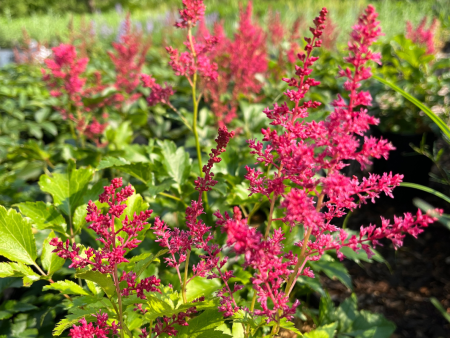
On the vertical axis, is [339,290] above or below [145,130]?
below

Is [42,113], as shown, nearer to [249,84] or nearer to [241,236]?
[249,84]

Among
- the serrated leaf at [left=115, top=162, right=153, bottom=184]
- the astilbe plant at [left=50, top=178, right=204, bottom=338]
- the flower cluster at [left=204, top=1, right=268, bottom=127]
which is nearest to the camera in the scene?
the astilbe plant at [left=50, top=178, right=204, bottom=338]

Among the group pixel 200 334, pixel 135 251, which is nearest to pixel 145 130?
pixel 135 251

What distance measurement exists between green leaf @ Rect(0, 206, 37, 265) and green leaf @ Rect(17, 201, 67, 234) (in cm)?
13

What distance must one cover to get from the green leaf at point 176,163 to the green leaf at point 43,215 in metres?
0.53

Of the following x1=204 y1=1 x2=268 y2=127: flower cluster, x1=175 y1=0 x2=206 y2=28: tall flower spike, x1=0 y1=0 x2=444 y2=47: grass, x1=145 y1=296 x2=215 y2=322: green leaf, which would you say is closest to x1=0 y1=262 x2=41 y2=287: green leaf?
x1=145 y1=296 x2=215 y2=322: green leaf

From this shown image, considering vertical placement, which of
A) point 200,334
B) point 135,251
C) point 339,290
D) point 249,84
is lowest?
point 339,290

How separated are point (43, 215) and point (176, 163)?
63cm

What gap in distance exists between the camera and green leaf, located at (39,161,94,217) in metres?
1.51

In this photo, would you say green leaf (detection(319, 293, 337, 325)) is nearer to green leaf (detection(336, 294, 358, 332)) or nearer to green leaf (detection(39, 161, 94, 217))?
green leaf (detection(336, 294, 358, 332))

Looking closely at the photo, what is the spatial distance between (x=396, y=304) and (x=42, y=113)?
3.31 m

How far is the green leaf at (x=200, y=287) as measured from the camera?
1.32 meters

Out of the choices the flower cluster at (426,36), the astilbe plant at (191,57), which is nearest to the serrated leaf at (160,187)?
the astilbe plant at (191,57)

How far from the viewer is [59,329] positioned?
0.96 m
